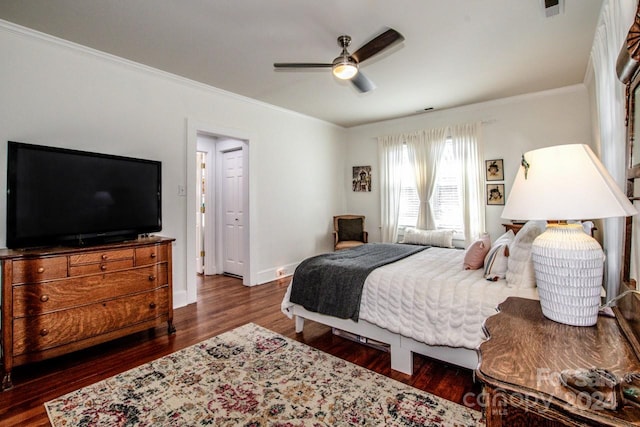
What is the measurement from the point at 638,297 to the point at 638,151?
75cm

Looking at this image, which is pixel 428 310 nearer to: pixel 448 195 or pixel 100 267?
pixel 100 267

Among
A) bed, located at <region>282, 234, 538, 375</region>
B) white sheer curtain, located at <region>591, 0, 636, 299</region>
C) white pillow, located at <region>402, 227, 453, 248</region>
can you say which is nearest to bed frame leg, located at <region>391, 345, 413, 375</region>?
bed, located at <region>282, 234, 538, 375</region>

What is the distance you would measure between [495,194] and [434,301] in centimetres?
318

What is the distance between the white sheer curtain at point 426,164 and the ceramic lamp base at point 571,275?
12.9 ft

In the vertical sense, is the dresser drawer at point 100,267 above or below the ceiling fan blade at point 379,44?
below

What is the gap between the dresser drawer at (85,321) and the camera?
212 cm

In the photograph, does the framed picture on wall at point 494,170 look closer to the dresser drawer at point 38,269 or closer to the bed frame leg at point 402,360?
the bed frame leg at point 402,360

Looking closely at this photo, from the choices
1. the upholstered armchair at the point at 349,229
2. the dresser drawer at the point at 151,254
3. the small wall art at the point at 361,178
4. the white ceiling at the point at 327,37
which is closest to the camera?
the white ceiling at the point at 327,37

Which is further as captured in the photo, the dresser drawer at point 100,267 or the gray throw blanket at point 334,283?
the gray throw blanket at point 334,283

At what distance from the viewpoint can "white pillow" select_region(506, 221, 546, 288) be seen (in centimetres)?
196

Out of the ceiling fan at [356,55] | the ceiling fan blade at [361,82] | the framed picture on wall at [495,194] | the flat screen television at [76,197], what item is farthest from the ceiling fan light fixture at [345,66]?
the framed picture on wall at [495,194]

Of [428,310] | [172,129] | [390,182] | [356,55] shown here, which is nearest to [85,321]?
Result: [172,129]

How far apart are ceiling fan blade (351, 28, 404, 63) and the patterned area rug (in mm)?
2454

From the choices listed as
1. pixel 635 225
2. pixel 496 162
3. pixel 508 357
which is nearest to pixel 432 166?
pixel 496 162
